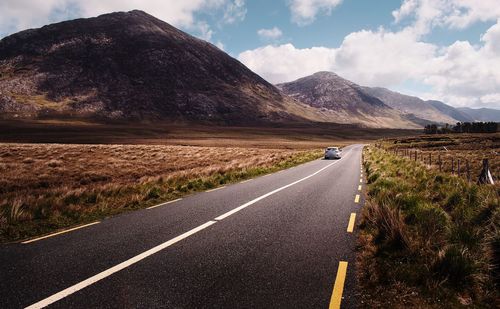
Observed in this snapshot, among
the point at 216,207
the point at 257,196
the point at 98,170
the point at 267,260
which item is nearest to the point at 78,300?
the point at 267,260

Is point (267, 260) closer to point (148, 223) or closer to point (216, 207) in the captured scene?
point (148, 223)

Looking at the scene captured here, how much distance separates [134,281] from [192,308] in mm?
1230

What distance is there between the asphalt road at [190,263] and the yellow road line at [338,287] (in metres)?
0.01

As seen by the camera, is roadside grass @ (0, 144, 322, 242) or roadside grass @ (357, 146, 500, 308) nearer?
roadside grass @ (357, 146, 500, 308)

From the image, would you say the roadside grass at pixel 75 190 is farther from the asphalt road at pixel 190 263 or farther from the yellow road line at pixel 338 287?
the yellow road line at pixel 338 287

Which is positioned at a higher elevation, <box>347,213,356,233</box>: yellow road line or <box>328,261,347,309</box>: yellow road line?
<box>328,261,347,309</box>: yellow road line

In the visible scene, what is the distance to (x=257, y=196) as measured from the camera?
12383 mm

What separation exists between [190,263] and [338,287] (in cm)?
245

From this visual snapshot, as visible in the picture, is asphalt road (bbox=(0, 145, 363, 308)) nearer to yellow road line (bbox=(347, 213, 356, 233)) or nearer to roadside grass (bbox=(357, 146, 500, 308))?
yellow road line (bbox=(347, 213, 356, 233))

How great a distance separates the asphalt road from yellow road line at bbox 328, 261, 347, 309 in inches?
0.6

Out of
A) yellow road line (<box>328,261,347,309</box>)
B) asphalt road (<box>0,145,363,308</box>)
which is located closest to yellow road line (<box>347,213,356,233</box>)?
asphalt road (<box>0,145,363,308</box>)

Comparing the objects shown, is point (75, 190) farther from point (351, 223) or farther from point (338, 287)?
point (338, 287)

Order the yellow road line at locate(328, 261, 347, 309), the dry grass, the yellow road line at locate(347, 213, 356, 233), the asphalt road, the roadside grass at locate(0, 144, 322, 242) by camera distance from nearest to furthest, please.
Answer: the yellow road line at locate(328, 261, 347, 309) → the asphalt road → the yellow road line at locate(347, 213, 356, 233) → the roadside grass at locate(0, 144, 322, 242) → the dry grass

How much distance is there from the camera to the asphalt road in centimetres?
438
